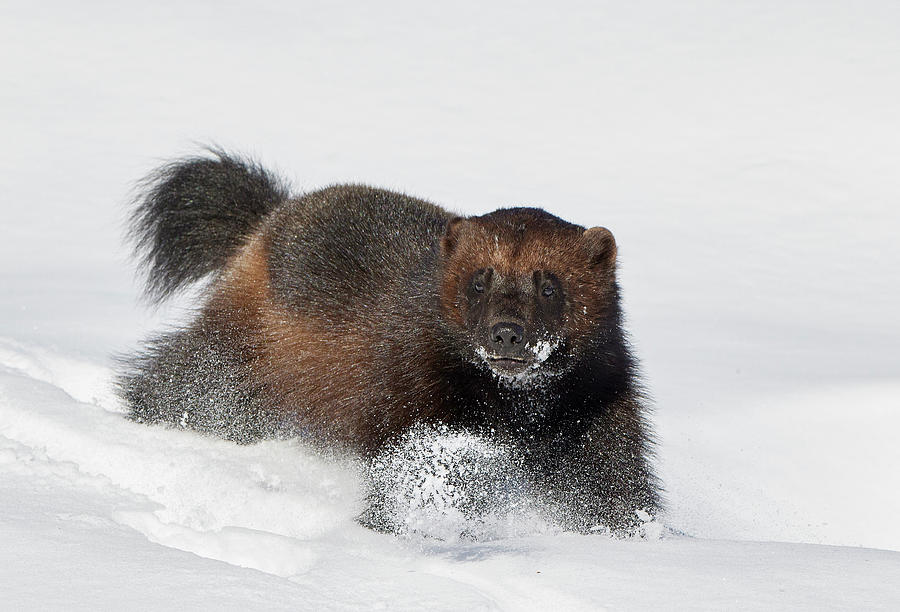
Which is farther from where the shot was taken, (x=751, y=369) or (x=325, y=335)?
(x=751, y=369)

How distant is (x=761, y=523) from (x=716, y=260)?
214 inches

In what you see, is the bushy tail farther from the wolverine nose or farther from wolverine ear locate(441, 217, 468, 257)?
the wolverine nose

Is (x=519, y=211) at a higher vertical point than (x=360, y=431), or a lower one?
higher

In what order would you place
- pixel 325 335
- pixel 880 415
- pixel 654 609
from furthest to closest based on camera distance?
pixel 880 415 < pixel 325 335 < pixel 654 609

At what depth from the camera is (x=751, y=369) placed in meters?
6.20

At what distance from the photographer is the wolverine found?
11.4 ft

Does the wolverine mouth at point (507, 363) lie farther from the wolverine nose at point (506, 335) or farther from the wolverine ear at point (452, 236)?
the wolverine ear at point (452, 236)

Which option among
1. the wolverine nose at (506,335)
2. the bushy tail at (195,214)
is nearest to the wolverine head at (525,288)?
the wolverine nose at (506,335)

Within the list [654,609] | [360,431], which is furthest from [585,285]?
[654,609]

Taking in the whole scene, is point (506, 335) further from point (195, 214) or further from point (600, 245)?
point (195, 214)

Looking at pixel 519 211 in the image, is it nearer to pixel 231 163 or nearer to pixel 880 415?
pixel 231 163

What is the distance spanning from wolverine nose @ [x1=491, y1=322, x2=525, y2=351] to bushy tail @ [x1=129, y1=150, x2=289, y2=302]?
7.15 feet

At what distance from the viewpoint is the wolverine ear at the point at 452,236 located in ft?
12.0

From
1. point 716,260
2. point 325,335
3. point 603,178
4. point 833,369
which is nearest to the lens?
point 325,335
